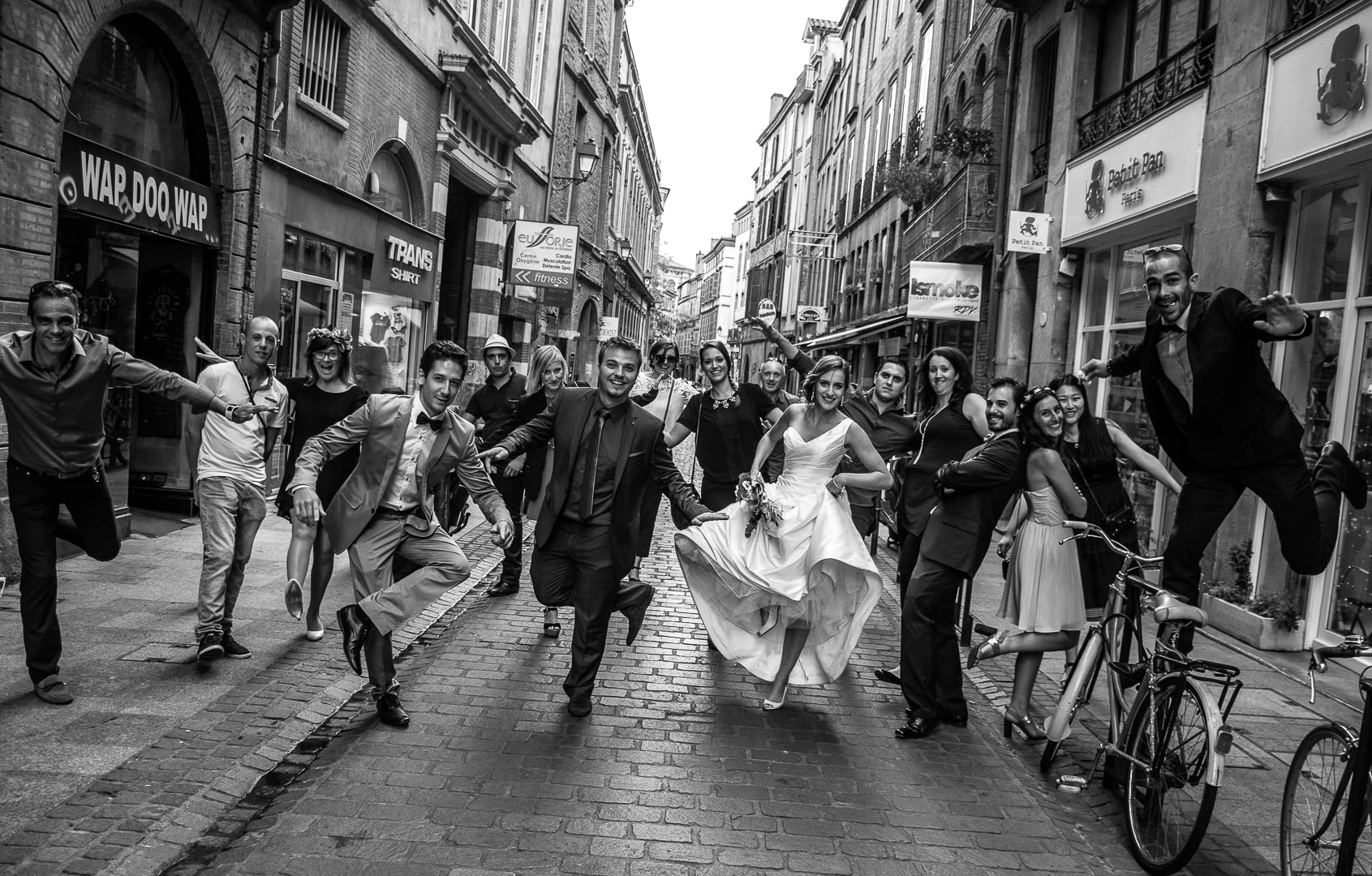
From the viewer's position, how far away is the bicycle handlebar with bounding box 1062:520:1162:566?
16.0 ft

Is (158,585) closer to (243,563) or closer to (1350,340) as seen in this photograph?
(243,563)

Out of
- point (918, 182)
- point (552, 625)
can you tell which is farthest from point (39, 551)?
point (918, 182)

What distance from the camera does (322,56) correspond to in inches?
557

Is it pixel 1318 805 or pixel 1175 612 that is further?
pixel 1175 612

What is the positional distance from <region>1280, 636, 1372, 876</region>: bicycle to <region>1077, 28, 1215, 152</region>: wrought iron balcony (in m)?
8.85

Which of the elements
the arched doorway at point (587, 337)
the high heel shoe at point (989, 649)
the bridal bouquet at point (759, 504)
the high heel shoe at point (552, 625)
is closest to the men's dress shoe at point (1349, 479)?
the high heel shoe at point (989, 649)

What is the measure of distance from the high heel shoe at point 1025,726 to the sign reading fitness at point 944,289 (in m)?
13.9

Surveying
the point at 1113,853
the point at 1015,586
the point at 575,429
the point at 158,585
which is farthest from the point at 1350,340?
the point at 158,585

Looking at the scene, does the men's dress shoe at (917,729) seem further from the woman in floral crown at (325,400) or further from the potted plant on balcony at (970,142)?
the potted plant on balcony at (970,142)

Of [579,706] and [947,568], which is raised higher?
[947,568]

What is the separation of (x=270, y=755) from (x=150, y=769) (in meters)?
0.50

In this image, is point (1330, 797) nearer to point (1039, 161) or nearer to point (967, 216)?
point (1039, 161)

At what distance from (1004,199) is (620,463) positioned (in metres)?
13.6

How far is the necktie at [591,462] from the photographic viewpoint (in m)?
5.80
